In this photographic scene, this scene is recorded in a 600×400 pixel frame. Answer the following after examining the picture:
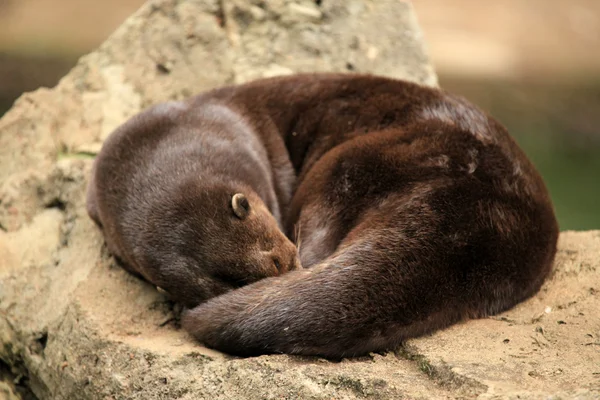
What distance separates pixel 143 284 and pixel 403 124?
138cm

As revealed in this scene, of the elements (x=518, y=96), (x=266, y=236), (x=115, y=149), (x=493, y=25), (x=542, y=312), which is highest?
(x=115, y=149)

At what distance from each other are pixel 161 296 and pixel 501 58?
7.86 meters

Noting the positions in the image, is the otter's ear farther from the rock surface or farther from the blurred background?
the blurred background

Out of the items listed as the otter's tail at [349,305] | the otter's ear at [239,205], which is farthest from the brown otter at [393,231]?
the otter's ear at [239,205]

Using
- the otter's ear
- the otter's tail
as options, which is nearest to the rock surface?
the otter's tail

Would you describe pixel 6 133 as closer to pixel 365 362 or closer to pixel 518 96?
pixel 365 362

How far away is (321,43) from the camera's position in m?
4.93

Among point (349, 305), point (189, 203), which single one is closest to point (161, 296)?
point (189, 203)

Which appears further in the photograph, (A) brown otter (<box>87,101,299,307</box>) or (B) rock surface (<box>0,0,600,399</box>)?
(A) brown otter (<box>87,101,299,307</box>)

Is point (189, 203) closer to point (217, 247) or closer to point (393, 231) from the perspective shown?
point (217, 247)

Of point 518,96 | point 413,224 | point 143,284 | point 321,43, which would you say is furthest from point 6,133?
point 518,96

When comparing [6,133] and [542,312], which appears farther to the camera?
[6,133]

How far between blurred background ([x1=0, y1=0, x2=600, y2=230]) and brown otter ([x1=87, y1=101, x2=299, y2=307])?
5995 millimetres

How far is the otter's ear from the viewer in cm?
287
